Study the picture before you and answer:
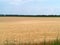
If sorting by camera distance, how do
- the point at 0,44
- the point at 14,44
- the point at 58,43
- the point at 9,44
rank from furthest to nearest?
the point at 0,44 < the point at 14,44 < the point at 9,44 < the point at 58,43

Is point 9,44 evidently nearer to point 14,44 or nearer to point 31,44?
point 14,44

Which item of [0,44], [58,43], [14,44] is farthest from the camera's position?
[0,44]

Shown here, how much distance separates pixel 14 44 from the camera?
17.3 ft

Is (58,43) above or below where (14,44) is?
above

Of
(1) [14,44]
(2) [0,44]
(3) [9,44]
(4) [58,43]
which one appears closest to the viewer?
(4) [58,43]

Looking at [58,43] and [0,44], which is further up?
[58,43]

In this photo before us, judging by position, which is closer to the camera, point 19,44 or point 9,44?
point 9,44

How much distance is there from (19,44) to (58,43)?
4.61 feet

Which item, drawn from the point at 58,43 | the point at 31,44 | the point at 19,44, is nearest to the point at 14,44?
the point at 19,44

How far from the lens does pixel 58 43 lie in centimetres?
450

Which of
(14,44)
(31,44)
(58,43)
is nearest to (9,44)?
(14,44)

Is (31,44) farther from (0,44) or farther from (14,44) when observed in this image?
(0,44)

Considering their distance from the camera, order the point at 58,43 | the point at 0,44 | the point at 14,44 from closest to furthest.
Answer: the point at 58,43 → the point at 14,44 → the point at 0,44

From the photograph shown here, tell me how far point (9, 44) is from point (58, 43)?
1398 mm
